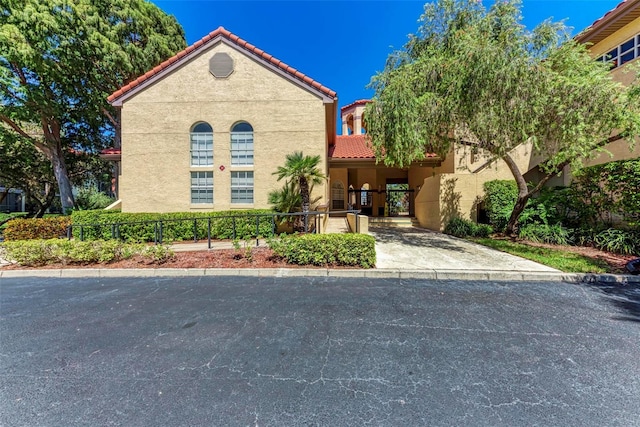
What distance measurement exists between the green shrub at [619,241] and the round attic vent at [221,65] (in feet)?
49.6

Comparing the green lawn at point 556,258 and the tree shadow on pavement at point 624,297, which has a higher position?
the green lawn at point 556,258

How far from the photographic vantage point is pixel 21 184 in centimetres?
1744

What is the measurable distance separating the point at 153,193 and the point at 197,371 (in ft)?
36.8

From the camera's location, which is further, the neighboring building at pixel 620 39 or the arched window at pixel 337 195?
the arched window at pixel 337 195

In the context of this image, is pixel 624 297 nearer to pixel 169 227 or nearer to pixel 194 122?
pixel 169 227

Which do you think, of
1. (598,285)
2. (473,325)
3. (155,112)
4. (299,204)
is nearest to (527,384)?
(473,325)

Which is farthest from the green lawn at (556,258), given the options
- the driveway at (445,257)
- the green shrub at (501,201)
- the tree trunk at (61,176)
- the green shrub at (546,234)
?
the tree trunk at (61,176)

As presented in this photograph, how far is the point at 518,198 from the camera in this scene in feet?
30.7

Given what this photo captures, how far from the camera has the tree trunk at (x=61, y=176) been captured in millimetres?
15211

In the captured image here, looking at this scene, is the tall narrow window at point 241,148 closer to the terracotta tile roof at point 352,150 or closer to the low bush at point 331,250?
the terracotta tile roof at point 352,150

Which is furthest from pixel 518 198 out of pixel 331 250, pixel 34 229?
pixel 34 229

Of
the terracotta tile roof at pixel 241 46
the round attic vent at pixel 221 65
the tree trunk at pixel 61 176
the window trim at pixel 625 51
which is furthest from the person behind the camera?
the tree trunk at pixel 61 176

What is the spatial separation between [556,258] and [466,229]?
4045 mm

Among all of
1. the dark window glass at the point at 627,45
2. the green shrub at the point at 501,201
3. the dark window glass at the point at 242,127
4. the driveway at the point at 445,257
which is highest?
the dark window glass at the point at 627,45
